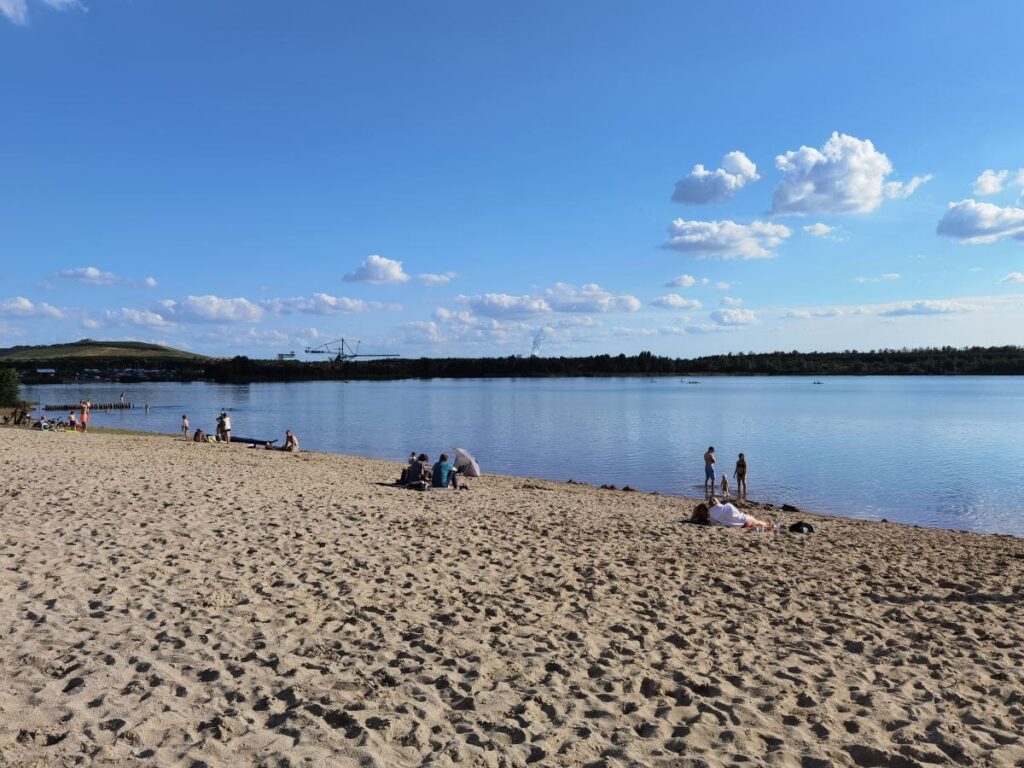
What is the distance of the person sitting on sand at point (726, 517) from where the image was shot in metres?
13.9

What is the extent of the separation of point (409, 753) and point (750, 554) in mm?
7985

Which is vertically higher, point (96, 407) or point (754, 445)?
point (96, 407)

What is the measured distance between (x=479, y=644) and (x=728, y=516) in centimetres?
865

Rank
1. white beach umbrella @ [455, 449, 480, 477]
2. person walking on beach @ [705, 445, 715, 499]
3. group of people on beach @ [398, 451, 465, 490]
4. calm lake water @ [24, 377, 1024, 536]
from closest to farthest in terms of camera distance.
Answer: group of people on beach @ [398, 451, 465, 490] < person walking on beach @ [705, 445, 715, 499] < white beach umbrella @ [455, 449, 480, 477] < calm lake water @ [24, 377, 1024, 536]

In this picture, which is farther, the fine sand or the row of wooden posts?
the row of wooden posts

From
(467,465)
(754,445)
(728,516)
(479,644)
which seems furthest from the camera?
(754,445)

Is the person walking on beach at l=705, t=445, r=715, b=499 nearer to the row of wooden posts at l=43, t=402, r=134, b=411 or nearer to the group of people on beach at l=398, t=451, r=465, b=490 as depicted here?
the group of people on beach at l=398, t=451, r=465, b=490

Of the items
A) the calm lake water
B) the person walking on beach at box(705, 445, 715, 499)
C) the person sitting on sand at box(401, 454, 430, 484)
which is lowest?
the calm lake water

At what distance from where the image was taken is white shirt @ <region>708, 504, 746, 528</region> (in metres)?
13.9

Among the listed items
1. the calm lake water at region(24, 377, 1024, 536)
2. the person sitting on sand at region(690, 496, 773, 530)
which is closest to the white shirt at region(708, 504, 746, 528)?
the person sitting on sand at region(690, 496, 773, 530)

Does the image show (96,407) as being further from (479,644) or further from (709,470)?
(479,644)

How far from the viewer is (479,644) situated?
656 centimetres

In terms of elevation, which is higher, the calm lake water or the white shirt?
the white shirt

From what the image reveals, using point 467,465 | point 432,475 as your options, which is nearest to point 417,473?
point 432,475
